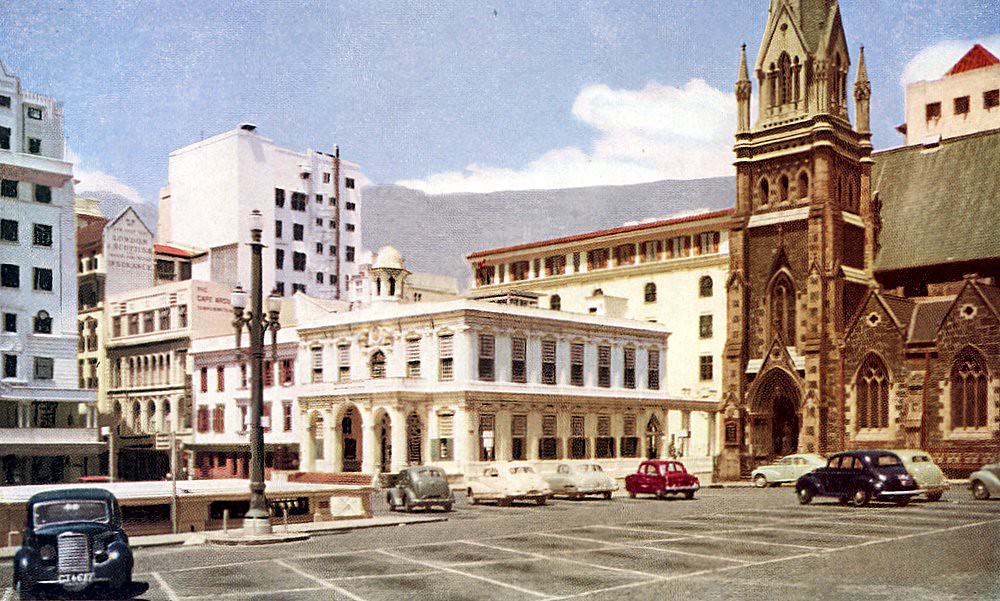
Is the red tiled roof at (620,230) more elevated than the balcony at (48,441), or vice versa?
the red tiled roof at (620,230)

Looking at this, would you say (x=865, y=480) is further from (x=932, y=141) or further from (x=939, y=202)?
(x=932, y=141)

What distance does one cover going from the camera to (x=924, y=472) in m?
34.7

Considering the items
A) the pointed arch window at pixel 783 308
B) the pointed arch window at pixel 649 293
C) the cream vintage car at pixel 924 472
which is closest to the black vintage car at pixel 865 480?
the cream vintage car at pixel 924 472

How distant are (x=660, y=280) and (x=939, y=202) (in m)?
23.7

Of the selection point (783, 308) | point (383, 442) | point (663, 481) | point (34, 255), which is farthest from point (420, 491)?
point (783, 308)

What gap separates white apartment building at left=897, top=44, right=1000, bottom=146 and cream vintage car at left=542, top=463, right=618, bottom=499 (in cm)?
2534

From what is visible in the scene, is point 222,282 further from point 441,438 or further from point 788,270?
point 788,270

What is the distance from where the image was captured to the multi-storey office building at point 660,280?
67.8 meters

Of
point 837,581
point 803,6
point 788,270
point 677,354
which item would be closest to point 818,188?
point 788,270

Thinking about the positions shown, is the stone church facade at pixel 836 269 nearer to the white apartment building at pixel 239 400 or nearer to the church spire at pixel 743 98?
the church spire at pixel 743 98

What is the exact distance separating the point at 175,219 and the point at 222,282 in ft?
32.1

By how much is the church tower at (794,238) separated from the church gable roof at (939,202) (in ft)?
4.23

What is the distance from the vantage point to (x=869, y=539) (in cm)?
2277

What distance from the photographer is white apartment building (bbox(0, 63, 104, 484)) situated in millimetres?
22625
